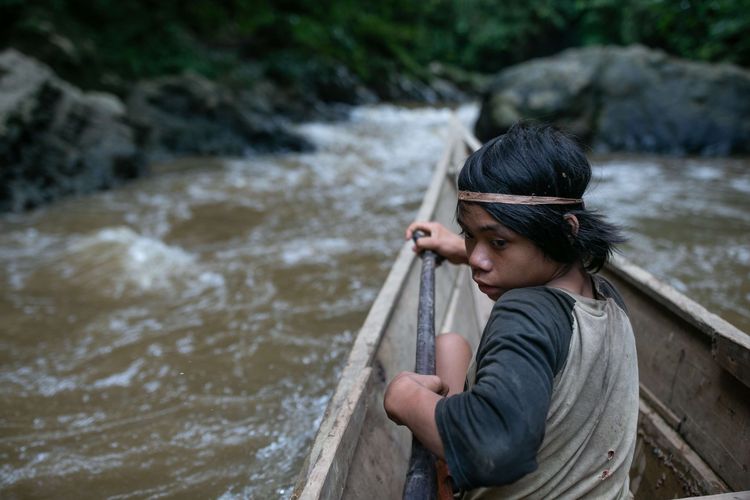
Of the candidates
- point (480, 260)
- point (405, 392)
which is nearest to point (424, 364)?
point (405, 392)

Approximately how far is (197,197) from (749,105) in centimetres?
784

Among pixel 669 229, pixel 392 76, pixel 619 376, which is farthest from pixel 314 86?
pixel 619 376

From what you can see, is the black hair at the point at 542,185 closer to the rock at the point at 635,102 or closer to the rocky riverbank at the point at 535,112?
the rocky riverbank at the point at 535,112

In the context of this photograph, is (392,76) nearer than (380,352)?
No

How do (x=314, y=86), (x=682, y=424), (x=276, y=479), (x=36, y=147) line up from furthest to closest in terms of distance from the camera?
(x=314, y=86), (x=36, y=147), (x=276, y=479), (x=682, y=424)

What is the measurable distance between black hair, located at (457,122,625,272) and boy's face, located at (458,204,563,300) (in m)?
0.02

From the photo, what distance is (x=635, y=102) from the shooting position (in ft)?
28.5

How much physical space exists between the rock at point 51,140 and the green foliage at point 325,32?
6.66 feet

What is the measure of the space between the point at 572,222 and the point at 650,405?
1150 mm

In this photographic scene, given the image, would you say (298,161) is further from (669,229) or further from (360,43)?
(360,43)

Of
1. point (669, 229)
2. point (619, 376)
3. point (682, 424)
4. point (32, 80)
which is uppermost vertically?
point (32, 80)

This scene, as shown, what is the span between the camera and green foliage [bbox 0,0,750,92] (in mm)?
8984

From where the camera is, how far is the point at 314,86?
13617mm

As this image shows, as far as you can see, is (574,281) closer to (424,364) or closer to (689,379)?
(424,364)
